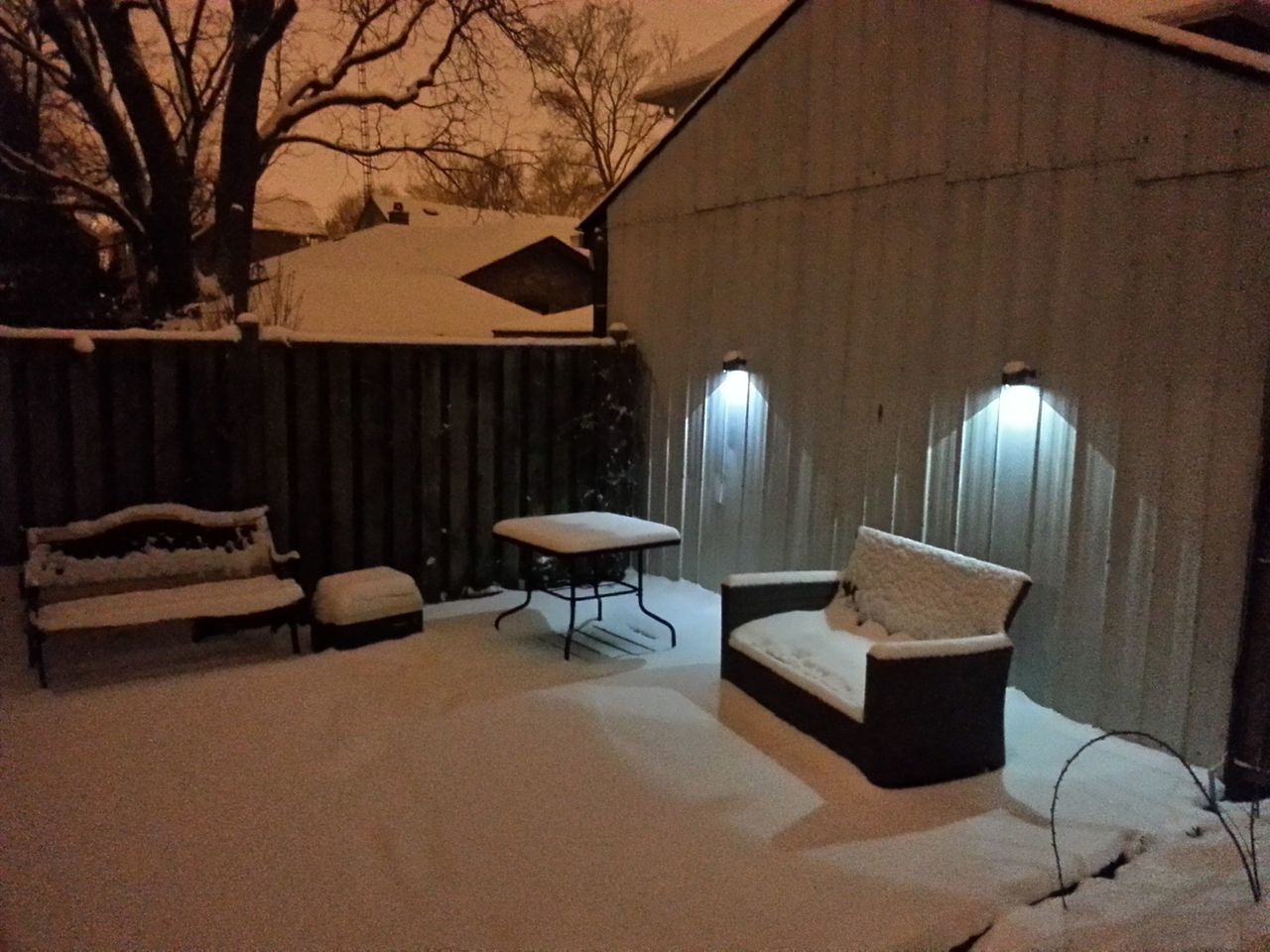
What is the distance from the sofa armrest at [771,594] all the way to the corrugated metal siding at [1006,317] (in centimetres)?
64

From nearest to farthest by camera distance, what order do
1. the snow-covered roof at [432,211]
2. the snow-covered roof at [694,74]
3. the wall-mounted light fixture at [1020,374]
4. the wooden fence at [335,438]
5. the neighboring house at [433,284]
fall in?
the wall-mounted light fixture at [1020,374] → the wooden fence at [335,438] → the snow-covered roof at [694,74] → the neighboring house at [433,284] → the snow-covered roof at [432,211]

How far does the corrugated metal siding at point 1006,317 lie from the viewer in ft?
13.3

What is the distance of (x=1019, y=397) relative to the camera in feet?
15.8

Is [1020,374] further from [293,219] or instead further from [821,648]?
[293,219]

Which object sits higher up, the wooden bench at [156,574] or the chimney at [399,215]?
the chimney at [399,215]

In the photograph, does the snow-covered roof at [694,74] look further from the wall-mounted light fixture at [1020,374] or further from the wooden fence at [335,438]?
the wall-mounted light fixture at [1020,374]

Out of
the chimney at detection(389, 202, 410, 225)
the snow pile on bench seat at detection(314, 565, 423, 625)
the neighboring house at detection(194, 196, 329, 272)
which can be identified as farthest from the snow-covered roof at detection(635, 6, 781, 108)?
the neighboring house at detection(194, 196, 329, 272)

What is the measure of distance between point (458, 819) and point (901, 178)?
166 inches

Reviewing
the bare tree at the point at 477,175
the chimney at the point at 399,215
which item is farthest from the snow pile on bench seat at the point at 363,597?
the chimney at the point at 399,215

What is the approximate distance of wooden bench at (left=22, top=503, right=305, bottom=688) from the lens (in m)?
5.15

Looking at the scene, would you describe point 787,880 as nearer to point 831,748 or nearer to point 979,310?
point 831,748

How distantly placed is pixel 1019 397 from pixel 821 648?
165 cm

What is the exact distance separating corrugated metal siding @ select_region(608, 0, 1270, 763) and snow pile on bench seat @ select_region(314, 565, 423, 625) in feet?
7.66

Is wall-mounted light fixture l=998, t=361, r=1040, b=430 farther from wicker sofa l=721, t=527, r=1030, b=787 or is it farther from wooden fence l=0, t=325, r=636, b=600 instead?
wooden fence l=0, t=325, r=636, b=600
